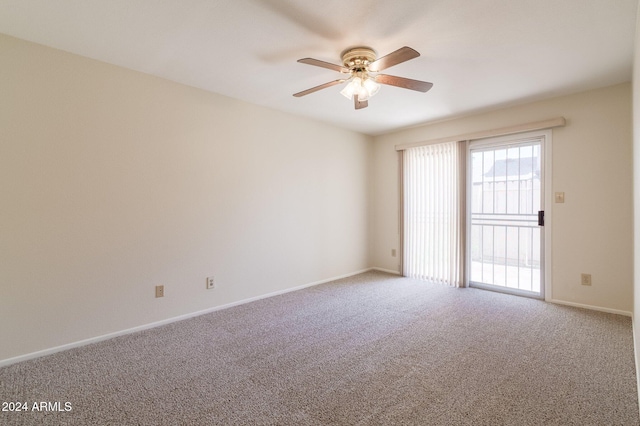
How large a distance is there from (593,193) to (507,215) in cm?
86

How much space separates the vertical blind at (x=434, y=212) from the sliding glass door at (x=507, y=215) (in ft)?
0.54

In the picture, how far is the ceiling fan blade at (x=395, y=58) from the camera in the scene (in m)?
1.86

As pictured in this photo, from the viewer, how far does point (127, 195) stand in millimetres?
2639

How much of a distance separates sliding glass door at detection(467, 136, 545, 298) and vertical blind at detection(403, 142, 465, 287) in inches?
6.4

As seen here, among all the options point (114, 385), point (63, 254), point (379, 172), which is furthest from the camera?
point (379, 172)

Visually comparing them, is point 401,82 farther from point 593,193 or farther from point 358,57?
point 593,193

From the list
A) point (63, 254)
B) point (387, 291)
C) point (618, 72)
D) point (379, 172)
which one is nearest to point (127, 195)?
point (63, 254)

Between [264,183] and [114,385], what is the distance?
235 cm

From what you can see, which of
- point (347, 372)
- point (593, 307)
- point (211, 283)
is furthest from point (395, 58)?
point (593, 307)

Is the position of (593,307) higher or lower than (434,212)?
lower

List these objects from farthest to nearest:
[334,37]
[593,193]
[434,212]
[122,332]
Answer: [434,212], [593,193], [122,332], [334,37]

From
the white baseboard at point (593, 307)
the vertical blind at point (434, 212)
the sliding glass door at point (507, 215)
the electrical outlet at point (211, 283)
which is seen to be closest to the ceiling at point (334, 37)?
the sliding glass door at point (507, 215)

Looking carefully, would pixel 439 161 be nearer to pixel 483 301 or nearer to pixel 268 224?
pixel 483 301

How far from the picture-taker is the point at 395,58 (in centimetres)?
200
